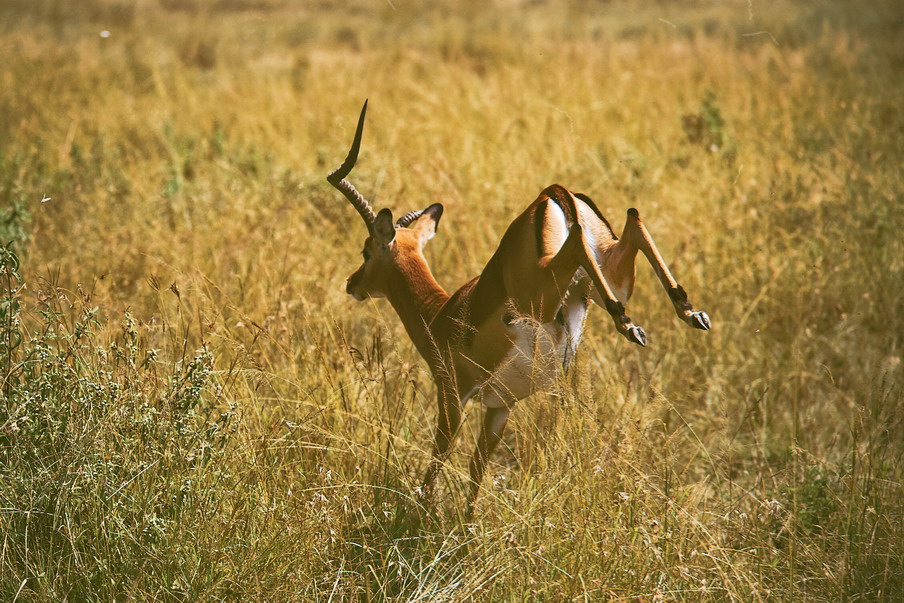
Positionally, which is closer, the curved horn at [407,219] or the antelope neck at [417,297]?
the antelope neck at [417,297]

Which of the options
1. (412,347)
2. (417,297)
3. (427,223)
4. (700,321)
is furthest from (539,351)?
(412,347)

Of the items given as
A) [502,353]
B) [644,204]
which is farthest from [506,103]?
[502,353]

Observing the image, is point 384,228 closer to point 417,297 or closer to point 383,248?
point 383,248

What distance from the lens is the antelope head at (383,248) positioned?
3693 mm

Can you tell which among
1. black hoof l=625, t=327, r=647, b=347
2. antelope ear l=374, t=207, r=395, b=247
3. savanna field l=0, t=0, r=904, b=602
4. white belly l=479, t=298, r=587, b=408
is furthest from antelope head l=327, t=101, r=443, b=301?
black hoof l=625, t=327, r=647, b=347

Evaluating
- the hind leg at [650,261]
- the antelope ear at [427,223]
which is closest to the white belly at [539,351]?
the hind leg at [650,261]

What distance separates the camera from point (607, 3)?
19688 millimetres

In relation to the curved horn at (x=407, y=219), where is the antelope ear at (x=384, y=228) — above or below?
above

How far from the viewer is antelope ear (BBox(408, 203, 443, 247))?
4.02 meters

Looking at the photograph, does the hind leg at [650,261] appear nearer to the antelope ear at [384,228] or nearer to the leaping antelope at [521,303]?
the leaping antelope at [521,303]

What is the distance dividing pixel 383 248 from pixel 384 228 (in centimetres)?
14

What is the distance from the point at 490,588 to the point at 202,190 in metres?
4.77

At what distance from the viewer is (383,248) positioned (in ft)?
12.4

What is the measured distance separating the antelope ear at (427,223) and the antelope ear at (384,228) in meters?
0.27
